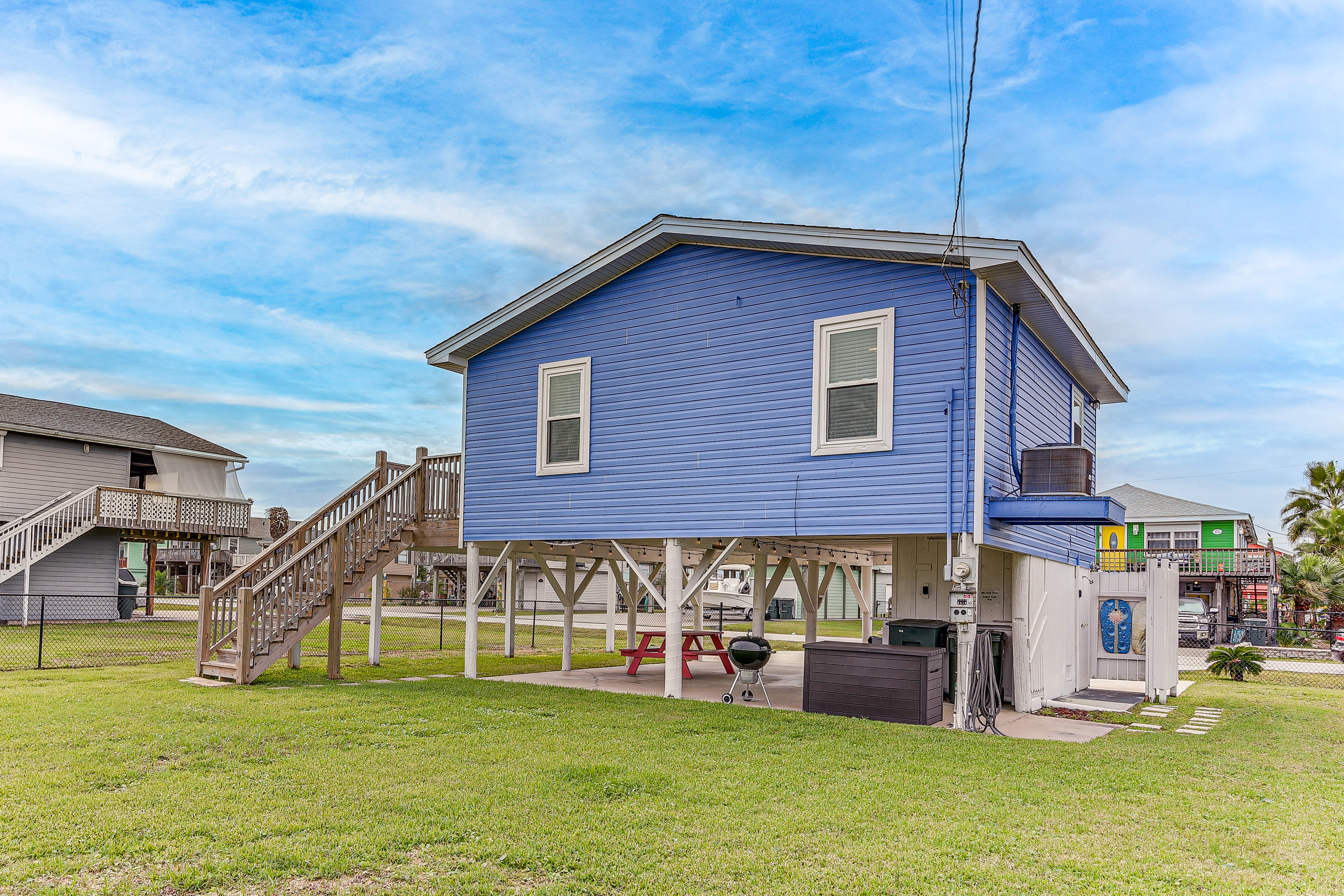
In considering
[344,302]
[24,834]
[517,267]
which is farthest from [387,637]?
[24,834]

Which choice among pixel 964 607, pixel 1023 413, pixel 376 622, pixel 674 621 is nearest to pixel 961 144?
pixel 1023 413

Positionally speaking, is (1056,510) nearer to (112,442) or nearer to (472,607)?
(472,607)

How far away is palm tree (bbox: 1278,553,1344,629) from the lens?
3219 cm

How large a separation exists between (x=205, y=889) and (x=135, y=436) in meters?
27.9

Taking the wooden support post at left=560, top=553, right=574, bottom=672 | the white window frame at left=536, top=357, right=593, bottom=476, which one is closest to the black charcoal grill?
the white window frame at left=536, top=357, right=593, bottom=476

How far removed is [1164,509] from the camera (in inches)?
1551

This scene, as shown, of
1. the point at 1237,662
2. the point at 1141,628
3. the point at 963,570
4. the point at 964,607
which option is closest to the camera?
the point at 963,570

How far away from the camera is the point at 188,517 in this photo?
27.1 metres

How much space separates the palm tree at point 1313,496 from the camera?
4369 cm

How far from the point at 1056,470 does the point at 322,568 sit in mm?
10368

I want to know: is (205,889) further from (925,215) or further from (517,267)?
(925,215)

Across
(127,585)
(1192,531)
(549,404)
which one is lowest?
(127,585)

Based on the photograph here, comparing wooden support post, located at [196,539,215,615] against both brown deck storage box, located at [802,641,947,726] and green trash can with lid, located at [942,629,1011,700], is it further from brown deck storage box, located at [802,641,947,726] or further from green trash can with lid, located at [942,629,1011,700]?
green trash can with lid, located at [942,629,1011,700]

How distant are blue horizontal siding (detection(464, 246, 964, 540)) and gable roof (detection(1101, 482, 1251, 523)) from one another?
29.1 meters
